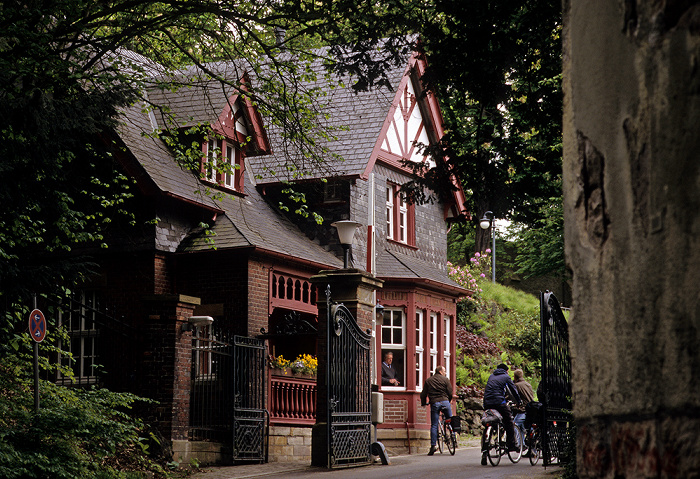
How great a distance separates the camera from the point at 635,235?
4.10ft

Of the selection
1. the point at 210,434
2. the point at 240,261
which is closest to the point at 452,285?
the point at 240,261

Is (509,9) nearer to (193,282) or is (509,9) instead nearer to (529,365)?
(193,282)

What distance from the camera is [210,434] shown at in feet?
46.4

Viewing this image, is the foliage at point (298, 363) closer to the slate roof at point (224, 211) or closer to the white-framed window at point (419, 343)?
the slate roof at point (224, 211)

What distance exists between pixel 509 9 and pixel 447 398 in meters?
10.1

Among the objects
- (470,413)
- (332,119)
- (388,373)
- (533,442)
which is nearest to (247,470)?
(533,442)

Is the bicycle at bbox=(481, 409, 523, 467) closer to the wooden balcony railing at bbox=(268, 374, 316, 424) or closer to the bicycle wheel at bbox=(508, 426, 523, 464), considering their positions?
the bicycle wheel at bbox=(508, 426, 523, 464)

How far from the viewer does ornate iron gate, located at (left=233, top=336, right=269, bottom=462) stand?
13938 millimetres

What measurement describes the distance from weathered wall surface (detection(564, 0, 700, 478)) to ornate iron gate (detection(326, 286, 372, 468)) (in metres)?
12.2

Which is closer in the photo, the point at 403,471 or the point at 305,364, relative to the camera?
the point at 403,471

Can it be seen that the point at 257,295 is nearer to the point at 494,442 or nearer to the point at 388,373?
the point at 388,373

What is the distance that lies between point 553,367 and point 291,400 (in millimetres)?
6873

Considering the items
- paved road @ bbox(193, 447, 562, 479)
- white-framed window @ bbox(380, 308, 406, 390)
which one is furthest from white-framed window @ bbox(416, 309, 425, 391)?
paved road @ bbox(193, 447, 562, 479)

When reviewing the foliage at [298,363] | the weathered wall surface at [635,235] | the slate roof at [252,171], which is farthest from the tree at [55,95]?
the weathered wall surface at [635,235]
